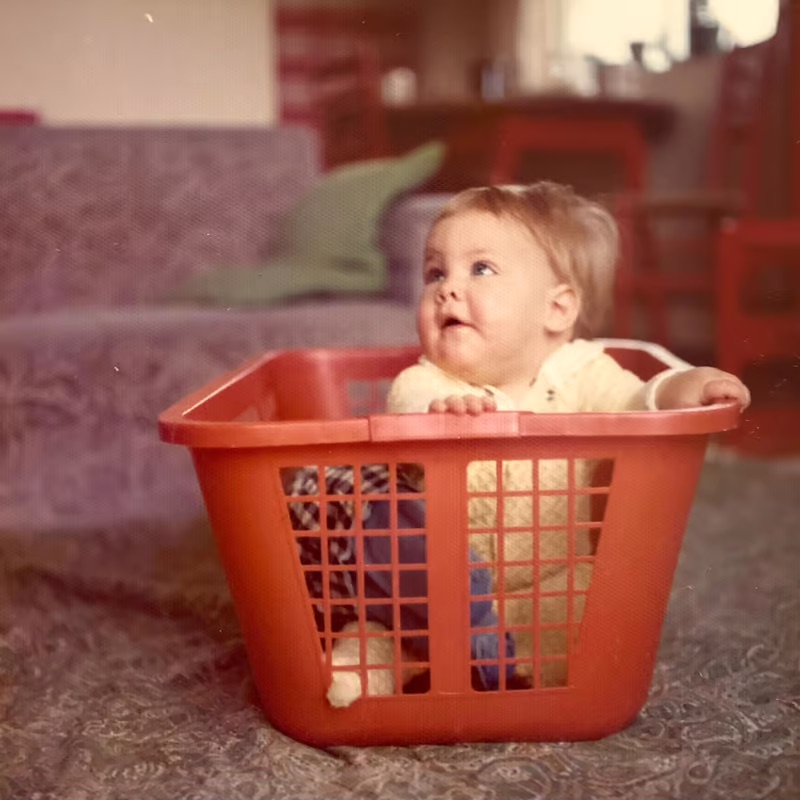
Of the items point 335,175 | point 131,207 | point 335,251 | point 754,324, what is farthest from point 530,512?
point 754,324

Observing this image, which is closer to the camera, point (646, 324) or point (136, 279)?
point (136, 279)

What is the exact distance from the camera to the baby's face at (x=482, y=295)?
0.88m

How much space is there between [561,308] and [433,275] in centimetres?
12

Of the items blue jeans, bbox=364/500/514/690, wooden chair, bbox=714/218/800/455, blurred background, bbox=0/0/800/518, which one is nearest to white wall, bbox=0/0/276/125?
blurred background, bbox=0/0/800/518

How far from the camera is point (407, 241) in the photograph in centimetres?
161

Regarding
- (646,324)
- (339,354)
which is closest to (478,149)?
(646,324)

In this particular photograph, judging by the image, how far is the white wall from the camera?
252cm

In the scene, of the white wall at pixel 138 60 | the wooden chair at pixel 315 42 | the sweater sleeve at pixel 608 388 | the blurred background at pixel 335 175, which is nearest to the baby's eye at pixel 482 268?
Answer: the sweater sleeve at pixel 608 388

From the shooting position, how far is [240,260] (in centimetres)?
190

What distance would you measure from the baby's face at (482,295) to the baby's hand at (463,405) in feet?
0.50

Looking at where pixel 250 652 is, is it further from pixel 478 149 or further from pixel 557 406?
pixel 478 149

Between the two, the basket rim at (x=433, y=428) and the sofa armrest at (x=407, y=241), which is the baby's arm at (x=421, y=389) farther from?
the sofa armrest at (x=407, y=241)

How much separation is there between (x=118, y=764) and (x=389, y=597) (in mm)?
254

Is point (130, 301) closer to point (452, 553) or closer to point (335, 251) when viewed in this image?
point (335, 251)
